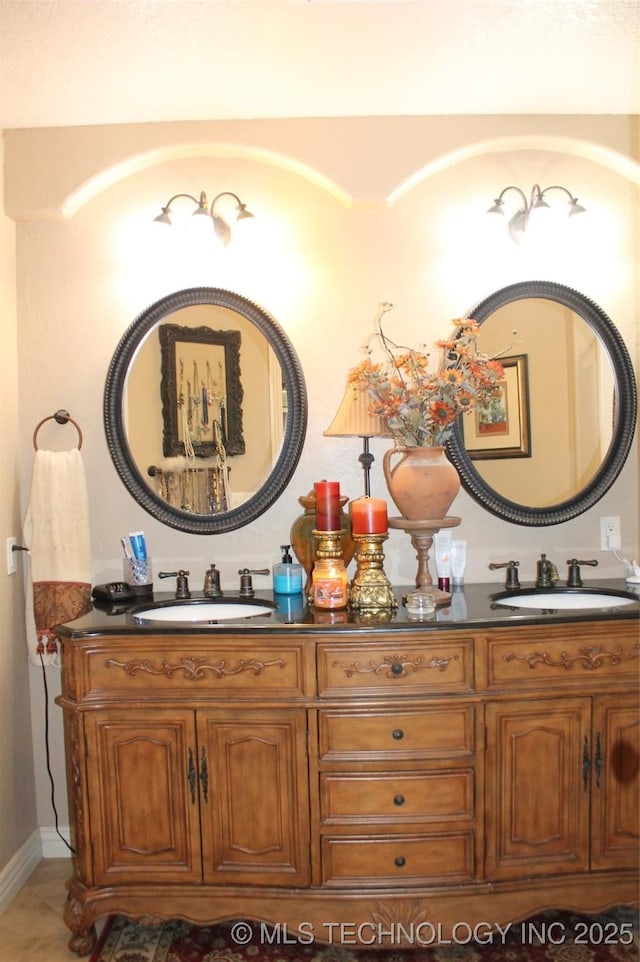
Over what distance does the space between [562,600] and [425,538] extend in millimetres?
566

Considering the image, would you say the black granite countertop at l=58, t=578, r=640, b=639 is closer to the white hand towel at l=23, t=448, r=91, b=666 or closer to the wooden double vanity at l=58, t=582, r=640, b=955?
the wooden double vanity at l=58, t=582, r=640, b=955

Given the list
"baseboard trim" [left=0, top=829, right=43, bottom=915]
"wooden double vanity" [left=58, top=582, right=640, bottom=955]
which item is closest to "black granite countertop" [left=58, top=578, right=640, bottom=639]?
"wooden double vanity" [left=58, top=582, right=640, bottom=955]

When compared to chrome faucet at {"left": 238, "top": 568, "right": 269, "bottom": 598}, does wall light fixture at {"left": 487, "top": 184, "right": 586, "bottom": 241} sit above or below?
above

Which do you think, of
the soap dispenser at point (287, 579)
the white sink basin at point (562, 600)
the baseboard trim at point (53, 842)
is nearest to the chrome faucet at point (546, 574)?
the white sink basin at point (562, 600)

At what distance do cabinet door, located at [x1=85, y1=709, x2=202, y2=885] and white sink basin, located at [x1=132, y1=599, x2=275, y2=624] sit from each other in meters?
0.40

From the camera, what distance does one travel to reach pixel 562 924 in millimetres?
2082

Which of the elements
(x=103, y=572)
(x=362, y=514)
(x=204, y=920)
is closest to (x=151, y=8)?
(x=362, y=514)

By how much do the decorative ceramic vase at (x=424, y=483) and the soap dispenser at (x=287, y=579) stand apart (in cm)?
44

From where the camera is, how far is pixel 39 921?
2162 millimetres

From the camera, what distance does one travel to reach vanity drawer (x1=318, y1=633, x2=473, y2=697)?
1.90 m

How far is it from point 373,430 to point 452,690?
852 mm

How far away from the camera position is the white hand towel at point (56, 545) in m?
2.31

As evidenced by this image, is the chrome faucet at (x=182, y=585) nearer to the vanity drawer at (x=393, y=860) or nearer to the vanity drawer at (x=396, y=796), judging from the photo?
the vanity drawer at (x=396, y=796)

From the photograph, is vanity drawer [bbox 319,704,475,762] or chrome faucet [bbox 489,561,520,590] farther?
chrome faucet [bbox 489,561,520,590]
